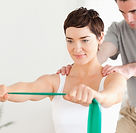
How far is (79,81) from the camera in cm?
123

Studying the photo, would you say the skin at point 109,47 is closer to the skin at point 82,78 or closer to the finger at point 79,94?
the skin at point 82,78

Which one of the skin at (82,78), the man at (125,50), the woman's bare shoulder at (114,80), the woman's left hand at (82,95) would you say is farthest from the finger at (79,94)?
the man at (125,50)

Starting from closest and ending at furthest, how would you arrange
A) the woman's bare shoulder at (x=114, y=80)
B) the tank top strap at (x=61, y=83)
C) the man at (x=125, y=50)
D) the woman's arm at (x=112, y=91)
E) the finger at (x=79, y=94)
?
1. the finger at (x=79, y=94)
2. the woman's arm at (x=112, y=91)
3. the woman's bare shoulder at (x=114, y=80)
4. the tank top strap at (x=61, y=83)
5. the man at (x=125, y=50)

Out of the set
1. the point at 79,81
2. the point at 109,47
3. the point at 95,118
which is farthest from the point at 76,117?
the point at 109,47

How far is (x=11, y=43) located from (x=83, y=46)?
143 cm

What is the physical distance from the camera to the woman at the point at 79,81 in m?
1.14

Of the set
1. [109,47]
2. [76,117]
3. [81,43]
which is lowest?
[76,117]

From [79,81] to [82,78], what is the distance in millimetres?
17

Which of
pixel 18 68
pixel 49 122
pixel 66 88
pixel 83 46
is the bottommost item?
pixel 49 122

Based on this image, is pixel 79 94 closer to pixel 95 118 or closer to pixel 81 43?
pixel 95 118

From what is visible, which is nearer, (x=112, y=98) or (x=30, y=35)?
(x=112, y=98)

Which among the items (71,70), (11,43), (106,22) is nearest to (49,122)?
(11,43)

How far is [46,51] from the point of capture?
2543mm

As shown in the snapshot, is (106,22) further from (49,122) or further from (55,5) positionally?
(49,122)
